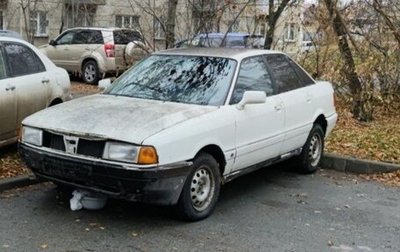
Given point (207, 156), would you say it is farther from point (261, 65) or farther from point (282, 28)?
point (282, 28)

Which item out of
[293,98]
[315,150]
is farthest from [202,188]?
[315,150]

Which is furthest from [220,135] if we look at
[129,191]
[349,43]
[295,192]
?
[349,43]

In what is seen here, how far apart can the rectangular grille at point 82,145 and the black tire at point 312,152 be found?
317 cm

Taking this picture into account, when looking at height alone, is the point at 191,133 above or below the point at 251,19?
below

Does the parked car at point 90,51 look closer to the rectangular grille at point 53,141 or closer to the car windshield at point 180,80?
the car windshield at point 180,80

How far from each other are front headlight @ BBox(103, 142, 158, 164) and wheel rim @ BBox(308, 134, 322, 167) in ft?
10.3

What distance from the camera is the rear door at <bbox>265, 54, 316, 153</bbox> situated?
6.60m

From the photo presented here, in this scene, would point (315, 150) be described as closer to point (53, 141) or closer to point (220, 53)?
point (220, 53)

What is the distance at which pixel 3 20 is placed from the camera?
26.8 meters

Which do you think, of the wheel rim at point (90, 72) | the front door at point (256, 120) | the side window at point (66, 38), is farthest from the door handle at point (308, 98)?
the side window at point (66, 38)

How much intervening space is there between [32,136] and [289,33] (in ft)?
25.3

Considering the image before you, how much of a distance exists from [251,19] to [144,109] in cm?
699

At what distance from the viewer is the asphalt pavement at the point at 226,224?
4699mm

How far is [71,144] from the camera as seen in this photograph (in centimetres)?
495
